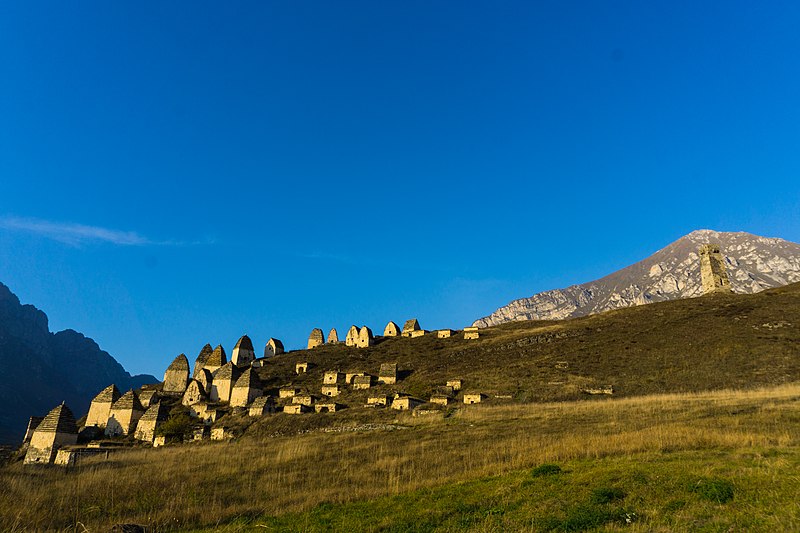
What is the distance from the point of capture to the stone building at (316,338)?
121056 mm

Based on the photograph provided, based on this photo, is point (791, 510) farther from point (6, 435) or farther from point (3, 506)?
point (6, 435)

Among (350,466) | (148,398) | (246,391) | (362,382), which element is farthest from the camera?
(148,398)

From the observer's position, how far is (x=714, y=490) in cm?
905

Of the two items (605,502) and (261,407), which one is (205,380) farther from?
(605,502)

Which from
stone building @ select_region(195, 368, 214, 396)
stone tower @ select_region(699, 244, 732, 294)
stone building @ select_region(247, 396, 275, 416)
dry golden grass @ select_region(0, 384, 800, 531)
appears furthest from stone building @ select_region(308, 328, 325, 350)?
dry golden grass @ select_region(0, 384, 800, 531)

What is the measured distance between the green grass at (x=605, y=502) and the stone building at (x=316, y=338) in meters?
111

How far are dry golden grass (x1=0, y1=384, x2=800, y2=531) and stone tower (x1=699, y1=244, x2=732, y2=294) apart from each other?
86.0m

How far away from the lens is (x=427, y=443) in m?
23.7

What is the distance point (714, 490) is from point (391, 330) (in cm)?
11206

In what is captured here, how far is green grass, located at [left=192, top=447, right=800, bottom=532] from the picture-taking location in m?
8.05

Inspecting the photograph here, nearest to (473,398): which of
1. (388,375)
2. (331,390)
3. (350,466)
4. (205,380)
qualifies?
(388,375)

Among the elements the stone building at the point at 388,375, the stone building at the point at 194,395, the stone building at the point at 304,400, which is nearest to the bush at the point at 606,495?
the stone building at the point at 304,400

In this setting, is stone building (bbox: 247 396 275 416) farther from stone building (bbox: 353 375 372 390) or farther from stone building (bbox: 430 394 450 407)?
stone building (bbox: 430 394 450 407)

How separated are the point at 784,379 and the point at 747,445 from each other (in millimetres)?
34552
